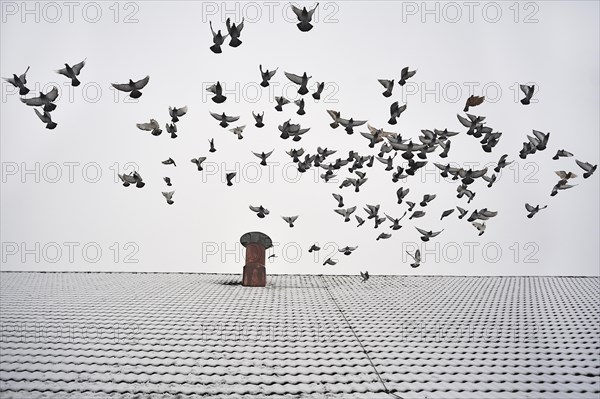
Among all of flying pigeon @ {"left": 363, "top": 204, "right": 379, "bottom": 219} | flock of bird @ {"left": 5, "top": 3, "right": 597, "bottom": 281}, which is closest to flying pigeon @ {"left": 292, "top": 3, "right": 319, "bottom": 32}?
flock of bird @ {"left": 5, "top": 3, "right": 597, "bottom": 281}

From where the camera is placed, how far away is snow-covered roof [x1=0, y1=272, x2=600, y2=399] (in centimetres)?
634

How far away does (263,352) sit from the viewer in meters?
7.85

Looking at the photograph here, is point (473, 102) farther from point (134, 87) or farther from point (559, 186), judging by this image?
point (134, 87)

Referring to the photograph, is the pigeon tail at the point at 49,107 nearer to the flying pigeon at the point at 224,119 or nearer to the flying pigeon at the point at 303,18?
the flying pigeon at the point at 224,119

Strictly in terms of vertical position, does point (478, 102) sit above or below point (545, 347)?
above

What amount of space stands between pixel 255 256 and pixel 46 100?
25.0 feet

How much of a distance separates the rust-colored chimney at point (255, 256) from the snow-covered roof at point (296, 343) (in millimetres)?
872

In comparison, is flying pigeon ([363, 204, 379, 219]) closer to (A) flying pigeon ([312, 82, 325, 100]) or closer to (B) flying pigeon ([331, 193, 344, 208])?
(B) flying pigeon ([331, 193, 344, 208])

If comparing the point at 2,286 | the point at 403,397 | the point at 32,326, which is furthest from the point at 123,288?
the point at 403,397

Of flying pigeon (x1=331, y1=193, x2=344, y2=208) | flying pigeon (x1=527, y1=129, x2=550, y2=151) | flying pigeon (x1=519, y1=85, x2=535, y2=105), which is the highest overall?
flying pigeon (x1=519, y1=85, x2=535, y2=105)

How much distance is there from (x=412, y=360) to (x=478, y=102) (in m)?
5.20

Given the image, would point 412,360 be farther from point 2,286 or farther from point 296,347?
point 2,286

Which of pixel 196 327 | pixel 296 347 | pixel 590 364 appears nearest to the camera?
pixel 590 364

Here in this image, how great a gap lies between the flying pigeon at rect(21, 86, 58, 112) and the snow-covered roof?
3546mm
